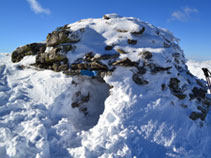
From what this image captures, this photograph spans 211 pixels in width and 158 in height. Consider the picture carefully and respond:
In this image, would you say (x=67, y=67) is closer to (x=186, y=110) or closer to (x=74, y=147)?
(x=74, y=147)

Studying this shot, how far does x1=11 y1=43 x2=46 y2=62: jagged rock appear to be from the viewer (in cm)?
1246

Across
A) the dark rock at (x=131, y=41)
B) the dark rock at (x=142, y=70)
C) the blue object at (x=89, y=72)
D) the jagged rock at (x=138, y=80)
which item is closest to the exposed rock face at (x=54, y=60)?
the blue object at (x=89, y=72)

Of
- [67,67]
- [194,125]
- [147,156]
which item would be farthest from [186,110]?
[67,67]

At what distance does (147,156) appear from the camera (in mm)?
6418

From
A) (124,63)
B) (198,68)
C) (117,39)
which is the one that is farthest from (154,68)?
(198,68)

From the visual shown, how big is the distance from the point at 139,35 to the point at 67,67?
5685mm

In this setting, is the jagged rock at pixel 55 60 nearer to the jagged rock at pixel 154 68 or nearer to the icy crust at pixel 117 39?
the icy crust at pixel 117 39

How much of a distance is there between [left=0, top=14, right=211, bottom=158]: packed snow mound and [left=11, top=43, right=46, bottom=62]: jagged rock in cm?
11

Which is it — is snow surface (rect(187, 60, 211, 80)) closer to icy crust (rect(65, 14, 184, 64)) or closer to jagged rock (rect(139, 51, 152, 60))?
icy crust (rect(65, 14, 184, 64))

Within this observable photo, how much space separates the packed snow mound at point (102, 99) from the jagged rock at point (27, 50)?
11 cm

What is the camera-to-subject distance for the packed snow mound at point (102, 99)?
6.65 metres

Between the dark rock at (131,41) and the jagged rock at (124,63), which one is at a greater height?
the dark rock at (131,41)

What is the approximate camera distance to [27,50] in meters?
12.7

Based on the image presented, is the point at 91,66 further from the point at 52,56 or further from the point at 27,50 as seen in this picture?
the point at 27,50
